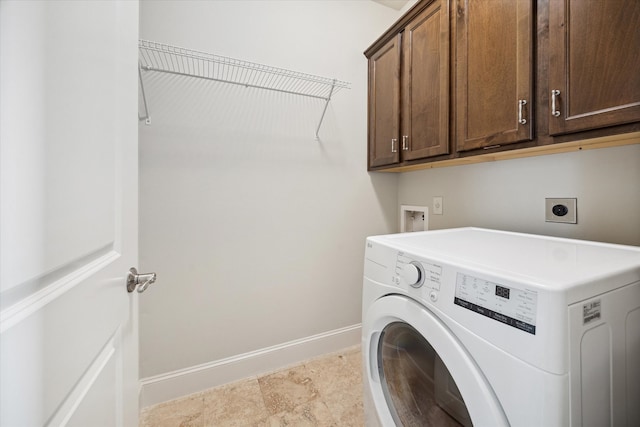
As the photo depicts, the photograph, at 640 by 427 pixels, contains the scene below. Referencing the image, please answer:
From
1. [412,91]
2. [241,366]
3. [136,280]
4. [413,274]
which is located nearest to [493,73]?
[412,91]

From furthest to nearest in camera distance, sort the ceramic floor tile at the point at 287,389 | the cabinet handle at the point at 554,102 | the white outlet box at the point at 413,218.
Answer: the white outlet box at the point at 413,218, the ceramic floor tile at the point at 287,389, the cabinet handle at the point at 554,102

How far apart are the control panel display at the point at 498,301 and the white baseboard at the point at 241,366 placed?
1.43 meters

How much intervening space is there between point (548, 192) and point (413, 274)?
38.2 inches

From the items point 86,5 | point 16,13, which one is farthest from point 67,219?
point 86,5

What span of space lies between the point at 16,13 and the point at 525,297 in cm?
93

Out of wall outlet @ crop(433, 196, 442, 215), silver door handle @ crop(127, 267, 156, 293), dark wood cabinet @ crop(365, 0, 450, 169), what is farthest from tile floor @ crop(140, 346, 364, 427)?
dark wood cabinet @ crop(365, 0, 450, 169)

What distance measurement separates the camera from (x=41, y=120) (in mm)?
347

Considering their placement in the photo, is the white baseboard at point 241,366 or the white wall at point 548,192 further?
the white baseboard at point 241,366

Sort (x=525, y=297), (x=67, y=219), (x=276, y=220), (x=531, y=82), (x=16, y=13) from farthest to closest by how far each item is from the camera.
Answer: (x=276, y=220), (x=531, y=82), (x=525, y=297), (x=67, y=219), (x=16, y=13)

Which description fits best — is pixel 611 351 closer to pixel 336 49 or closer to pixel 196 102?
pixel 196 102

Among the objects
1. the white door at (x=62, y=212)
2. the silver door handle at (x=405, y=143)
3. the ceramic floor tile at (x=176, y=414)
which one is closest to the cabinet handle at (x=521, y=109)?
the silver door handle at (x=405, y=143)

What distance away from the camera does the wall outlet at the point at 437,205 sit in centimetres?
171

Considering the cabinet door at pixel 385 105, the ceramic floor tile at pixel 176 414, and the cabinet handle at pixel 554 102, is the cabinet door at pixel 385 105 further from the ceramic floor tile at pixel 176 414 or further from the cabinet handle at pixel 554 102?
the ceramic floor tile at pixel 176 414

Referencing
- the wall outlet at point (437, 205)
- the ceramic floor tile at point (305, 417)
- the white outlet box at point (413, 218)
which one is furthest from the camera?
the white outlet box at point (413, 218)
